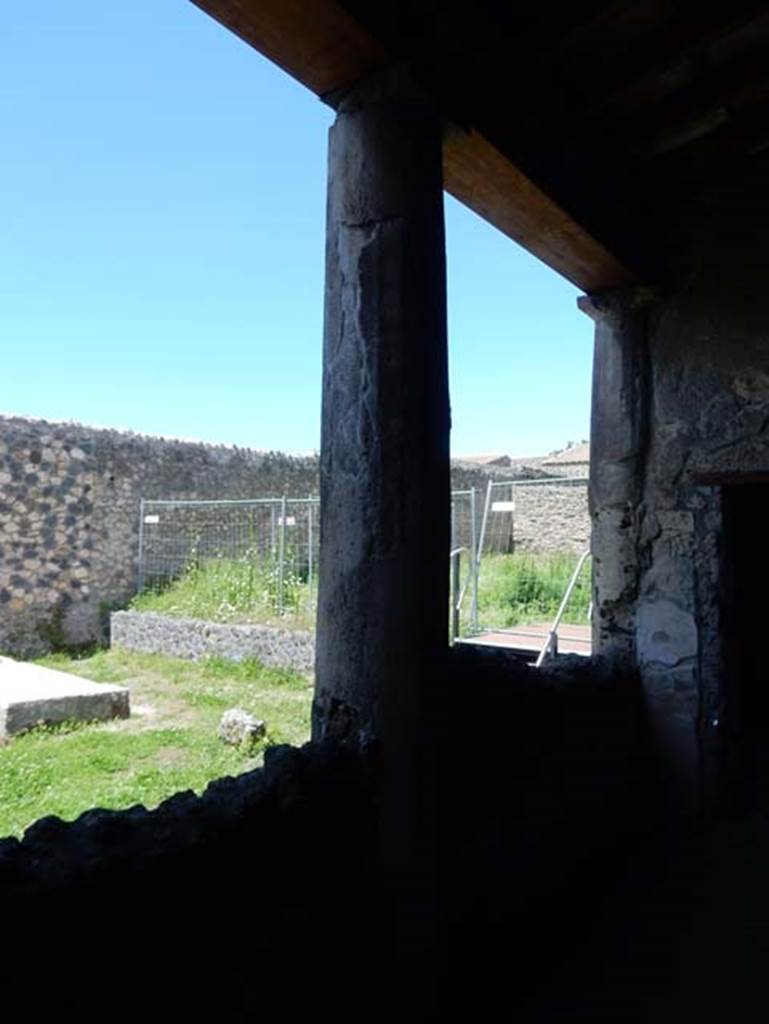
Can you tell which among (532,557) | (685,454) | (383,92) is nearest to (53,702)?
(685,454)

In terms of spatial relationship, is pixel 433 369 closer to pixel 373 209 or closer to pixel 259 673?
pixel 373 209

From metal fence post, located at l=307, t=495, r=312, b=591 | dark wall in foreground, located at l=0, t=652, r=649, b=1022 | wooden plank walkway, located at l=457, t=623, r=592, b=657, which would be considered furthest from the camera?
metal fence post, located at l=307, t=495, r=312, b=591

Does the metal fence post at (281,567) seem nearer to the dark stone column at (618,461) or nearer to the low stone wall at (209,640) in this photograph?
the low stone wall at (209,640)

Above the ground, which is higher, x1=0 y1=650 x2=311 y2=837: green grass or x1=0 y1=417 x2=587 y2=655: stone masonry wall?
x1=0 y1=417 x2=587 y2=655: stone masonry wall

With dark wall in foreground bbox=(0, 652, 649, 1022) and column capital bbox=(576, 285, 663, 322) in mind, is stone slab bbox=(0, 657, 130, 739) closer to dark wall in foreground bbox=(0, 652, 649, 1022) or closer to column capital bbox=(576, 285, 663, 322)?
dark wall in foreground bbox=(0, 652, 649, 1022)

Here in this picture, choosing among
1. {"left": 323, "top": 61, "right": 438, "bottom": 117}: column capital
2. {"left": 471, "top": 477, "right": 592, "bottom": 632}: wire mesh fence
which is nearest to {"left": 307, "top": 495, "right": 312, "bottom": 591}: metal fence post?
{"left": 471, "top": 477, "right": 592, "bottom": 632}: wire mesh fence

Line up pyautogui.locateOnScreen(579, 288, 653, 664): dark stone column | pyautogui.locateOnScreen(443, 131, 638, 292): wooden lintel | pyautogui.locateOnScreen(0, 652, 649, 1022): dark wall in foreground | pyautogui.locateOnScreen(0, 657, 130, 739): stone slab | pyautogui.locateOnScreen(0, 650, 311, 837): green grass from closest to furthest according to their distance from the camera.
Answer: pyautogui.locateOnScreen(0, 652, 649, 1022): dark wall in foreground, pyautogui.locateOnScreen(443, 131, 638, 292): wooden lintel, pyautogui.locateOnScreen(579, 288, 653, 664): dark stone column, pyautogui.locateOnScreen(0, 650, 311, 837): green grass, pyautogui.locateOnScreen(0, 657, 130, 739): stone slab

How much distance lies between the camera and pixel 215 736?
18.1ft

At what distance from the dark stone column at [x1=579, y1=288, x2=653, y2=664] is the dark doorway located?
0.40 metres

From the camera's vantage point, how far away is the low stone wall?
25.5ft

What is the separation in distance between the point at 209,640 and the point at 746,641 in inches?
239

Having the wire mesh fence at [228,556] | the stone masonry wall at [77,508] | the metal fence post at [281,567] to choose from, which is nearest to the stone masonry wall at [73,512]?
the stone masonry wall at [77,508]

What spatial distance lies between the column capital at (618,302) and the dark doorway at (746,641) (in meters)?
0.91

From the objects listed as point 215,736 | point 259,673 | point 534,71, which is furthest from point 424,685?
point 259,673
